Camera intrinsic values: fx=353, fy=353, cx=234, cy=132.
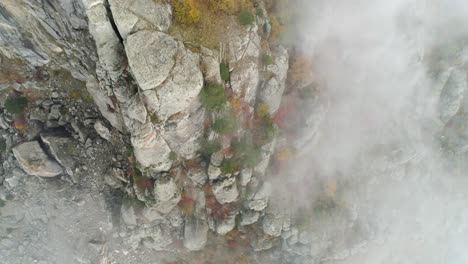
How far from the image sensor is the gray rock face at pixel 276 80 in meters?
28.4

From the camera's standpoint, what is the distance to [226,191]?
30.3 metres

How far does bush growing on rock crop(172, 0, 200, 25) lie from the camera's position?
22453 millimetres

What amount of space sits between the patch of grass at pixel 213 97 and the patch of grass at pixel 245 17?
490cm

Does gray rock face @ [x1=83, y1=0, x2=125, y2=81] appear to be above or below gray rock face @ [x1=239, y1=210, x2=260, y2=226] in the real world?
above

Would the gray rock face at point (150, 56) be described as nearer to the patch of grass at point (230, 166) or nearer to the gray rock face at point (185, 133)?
the gray rock face at point (185, 133)

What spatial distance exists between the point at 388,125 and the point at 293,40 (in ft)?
48.0

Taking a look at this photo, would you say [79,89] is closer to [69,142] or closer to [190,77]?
[69,142]

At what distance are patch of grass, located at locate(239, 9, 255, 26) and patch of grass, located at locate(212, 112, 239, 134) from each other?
21.9 ft

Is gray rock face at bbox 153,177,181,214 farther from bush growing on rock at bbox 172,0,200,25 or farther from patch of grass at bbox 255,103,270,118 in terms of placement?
bush growing on rock at bbox 172,0,200,25

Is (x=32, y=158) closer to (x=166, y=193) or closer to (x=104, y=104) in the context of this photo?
(x=104, y=104)

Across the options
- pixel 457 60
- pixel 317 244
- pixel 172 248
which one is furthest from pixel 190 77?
pixel 457 60

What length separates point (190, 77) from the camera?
22.2 meters

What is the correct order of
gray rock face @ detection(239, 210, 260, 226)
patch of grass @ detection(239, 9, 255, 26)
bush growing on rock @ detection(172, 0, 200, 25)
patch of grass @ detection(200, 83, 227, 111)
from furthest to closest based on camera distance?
1. gray rock face @ detection(239, 210, 260, 226)
2. patch of grass @ detection(239, 9, 255, 26)
3. patch of grass @ detection(200, 83, 227, 111)
4. bush growing on rock @ detection(172, 0, 200, 25)

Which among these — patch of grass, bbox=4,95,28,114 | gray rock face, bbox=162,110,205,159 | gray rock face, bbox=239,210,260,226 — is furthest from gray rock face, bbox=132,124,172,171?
patch of grass, bbox=4,95,28,114
